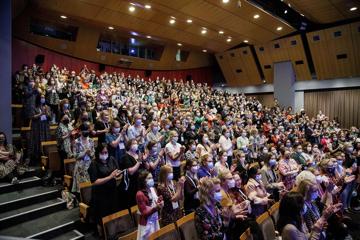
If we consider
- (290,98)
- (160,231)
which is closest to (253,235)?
(160,231)

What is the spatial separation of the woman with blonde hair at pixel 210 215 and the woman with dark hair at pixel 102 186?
1008 millimetres

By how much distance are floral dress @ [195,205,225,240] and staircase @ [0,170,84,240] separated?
1.51m

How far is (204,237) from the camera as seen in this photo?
198 cm

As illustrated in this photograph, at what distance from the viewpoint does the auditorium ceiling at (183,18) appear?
7656 mm

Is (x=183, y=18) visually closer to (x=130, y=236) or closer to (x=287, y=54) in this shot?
(x=287, y=54)

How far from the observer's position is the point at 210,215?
2.07m

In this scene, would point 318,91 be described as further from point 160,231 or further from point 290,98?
point 160,231

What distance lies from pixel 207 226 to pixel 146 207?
0.54 meters

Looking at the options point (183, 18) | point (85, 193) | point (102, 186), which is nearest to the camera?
point (102, 186)

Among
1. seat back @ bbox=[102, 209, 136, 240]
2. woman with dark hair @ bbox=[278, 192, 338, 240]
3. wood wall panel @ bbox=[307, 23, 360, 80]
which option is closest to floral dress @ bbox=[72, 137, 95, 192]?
seat back @ bbox=[102, 209, 136, 240]

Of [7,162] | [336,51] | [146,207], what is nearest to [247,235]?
[146,207]

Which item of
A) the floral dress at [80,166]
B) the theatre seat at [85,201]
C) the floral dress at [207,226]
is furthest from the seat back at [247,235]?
the floral dress at [80,166]

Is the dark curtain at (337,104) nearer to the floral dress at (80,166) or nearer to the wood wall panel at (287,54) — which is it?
the wood wall panel at (287,54)

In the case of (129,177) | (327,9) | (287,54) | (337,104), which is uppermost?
(327,9)
